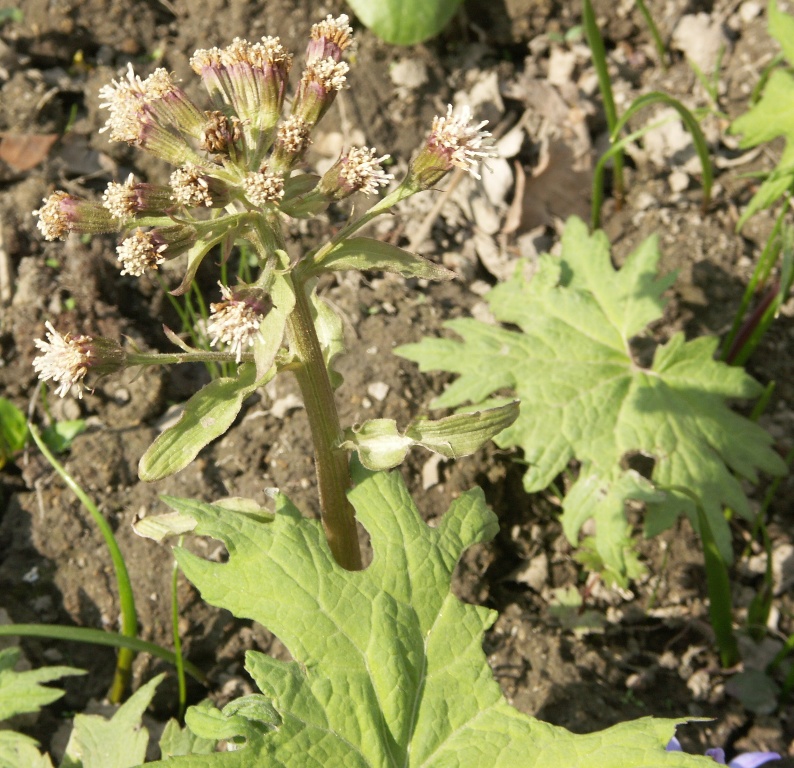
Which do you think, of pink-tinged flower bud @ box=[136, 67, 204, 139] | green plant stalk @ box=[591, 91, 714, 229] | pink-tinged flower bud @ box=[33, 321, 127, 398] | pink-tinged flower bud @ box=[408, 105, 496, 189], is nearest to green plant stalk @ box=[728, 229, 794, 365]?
green plant stalk @ box=[591, 91, 714, 229]

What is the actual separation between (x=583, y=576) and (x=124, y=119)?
2.29 metres

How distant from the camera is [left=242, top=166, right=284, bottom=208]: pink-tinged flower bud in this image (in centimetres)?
193

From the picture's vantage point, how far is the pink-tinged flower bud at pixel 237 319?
187 cm

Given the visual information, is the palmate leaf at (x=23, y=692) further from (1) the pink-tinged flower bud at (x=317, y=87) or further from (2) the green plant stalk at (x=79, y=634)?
(1) the pink-tinged flower bud at (x=317, y=87)

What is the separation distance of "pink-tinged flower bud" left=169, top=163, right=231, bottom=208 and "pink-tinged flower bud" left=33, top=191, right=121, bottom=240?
223mm

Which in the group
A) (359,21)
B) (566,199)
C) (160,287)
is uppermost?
(359,21)

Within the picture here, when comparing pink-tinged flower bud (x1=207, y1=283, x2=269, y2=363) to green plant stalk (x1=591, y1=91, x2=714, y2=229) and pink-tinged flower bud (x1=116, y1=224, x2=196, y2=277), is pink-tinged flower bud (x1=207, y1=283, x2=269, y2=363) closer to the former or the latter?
pink-tinged flower bud (x1=116, y1=224, x2=196, y2=277)

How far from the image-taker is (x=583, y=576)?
3293mm

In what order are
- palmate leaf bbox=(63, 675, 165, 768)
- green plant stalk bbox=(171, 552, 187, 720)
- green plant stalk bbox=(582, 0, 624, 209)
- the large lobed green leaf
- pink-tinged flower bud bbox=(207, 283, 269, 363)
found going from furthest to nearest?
the large lobed green leaf
green plant stalk bbox=(582, 0, 624, 209)
green plant stalk bbox=(171, 552, 187, 720)
palmate leaf bbox=(63, 675, 165, 768)
pink-tinged flower bud bbox=(207, 283, 269, 363)

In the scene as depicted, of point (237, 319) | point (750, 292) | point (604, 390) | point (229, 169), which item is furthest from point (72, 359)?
point (750, 292)

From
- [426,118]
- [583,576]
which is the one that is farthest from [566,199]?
[583,576]

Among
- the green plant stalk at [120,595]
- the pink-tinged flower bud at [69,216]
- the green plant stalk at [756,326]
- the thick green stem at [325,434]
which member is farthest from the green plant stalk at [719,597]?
the pink-tinged flower bud at [69,216]

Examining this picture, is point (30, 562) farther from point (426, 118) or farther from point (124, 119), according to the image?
point (426, 118)

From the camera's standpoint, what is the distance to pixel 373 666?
200 centimetres
